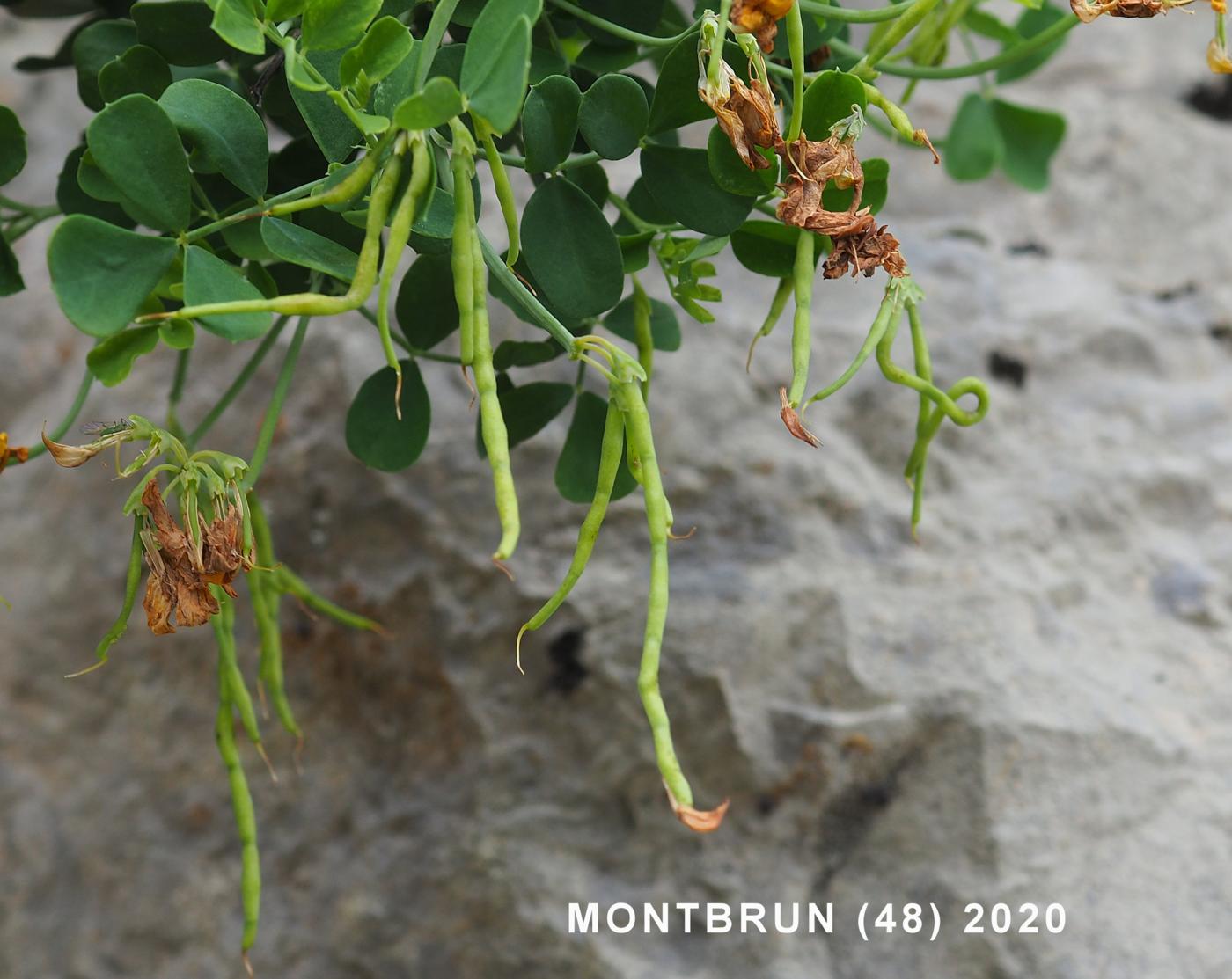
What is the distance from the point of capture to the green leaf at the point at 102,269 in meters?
0.39

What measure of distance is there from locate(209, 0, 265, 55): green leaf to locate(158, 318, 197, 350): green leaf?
10 cm

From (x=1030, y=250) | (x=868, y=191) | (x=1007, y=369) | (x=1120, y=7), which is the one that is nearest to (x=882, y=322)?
(x=868, y=191)

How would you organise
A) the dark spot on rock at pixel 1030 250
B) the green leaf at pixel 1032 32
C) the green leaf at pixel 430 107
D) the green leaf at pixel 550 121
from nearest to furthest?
the green leaf at pixel 430 107
the green leaf at pixel 550 121
the green leaf at pixel 1032 32
the dark spot on rock at pixel 1030 250

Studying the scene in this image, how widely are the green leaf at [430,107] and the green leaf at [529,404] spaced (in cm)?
27

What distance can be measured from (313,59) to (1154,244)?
0.95 meters

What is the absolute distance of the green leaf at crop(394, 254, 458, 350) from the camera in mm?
575

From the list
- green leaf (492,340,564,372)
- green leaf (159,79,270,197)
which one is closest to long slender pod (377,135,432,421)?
green leaf (159,79,270,197)

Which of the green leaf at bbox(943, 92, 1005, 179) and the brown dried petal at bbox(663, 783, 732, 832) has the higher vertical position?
the green leaf at bbox(943, 92, 1005, 179)

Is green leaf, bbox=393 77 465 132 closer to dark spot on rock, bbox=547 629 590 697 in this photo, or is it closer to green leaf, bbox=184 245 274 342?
green leaf, bbox=184 245 274 342

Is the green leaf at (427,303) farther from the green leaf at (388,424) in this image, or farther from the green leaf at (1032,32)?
the green leaf at (1032,32)

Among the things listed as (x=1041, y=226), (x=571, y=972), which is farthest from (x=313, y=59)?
(x=1041, y=226)

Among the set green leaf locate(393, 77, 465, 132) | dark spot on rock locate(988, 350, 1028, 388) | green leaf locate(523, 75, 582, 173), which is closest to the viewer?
green leaf locate(393, 77, 465, 132)

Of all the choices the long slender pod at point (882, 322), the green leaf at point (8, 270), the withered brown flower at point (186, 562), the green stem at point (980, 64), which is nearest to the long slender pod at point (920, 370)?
the long slender pod at point (882, 322)

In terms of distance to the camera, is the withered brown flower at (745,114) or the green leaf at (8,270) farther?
the green leaf at (8,270)
